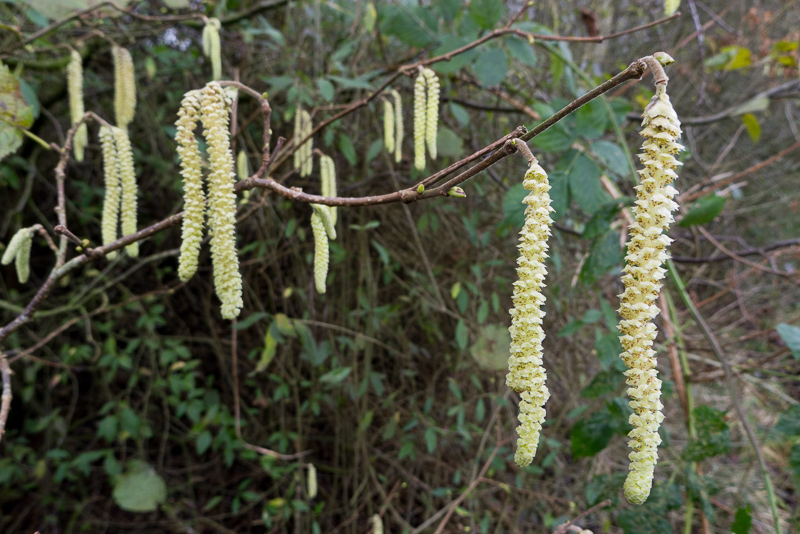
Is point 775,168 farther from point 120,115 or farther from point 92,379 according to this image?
point 92,379

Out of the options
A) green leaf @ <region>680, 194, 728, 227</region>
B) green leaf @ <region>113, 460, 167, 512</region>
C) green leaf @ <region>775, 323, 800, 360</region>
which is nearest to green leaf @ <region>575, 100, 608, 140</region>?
green leaf @ <region>680, 194, 728, 227</region>

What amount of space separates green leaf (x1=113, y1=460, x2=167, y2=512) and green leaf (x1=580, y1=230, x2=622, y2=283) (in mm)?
1984

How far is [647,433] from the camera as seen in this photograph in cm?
49

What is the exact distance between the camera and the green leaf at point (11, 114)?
91cm

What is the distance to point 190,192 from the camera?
0.65 m

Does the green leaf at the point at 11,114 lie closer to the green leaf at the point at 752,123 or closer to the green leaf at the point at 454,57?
the green leaf at the point at 454,57

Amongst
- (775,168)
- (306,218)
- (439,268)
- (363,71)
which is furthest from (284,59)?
(775,168)

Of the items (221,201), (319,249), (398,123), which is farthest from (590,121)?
(221,201)

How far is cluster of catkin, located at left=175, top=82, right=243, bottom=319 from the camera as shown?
62 centimetres

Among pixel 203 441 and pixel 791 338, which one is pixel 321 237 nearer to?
pixel 791 338

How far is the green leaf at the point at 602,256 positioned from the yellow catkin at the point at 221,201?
998mm

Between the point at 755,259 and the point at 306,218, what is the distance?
3.40 m

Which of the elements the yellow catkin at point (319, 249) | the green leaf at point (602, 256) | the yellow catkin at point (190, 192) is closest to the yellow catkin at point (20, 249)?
the yellow catkin at point (190, 192)

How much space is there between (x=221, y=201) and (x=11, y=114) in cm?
61
